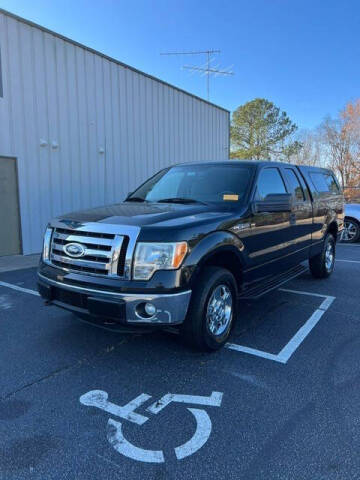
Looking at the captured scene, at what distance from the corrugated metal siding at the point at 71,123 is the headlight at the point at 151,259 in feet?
20.8

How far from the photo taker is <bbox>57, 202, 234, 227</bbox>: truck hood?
9.99ft

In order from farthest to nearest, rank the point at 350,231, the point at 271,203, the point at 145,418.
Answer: the point at 350,231, the point at 271,203, the point at 145,418

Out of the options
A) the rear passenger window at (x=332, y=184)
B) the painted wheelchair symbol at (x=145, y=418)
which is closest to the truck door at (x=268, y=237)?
Result: the painted wheelchair symbol at (x=145, y=418)

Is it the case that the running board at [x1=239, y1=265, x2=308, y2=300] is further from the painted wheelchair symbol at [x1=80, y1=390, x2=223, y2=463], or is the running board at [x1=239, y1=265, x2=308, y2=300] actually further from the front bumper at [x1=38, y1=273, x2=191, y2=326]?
the painted wheelchair symbol at [x1=80, y1=390, x2=223, y2=463]

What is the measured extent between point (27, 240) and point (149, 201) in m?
5.26

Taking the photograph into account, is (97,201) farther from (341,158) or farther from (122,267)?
(341,158)

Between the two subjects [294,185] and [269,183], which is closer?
[269,183]

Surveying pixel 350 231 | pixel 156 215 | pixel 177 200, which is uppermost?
pixel 177 200

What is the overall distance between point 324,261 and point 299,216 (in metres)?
1.66

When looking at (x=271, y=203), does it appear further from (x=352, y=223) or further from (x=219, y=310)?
(x=352, y=223)

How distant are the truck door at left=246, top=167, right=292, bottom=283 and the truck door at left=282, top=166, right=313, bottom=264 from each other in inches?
6.9

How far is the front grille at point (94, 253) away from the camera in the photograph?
2892mm

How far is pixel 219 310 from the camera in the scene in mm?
3426

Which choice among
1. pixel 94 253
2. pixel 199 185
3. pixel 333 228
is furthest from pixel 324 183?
pixel 94 253
